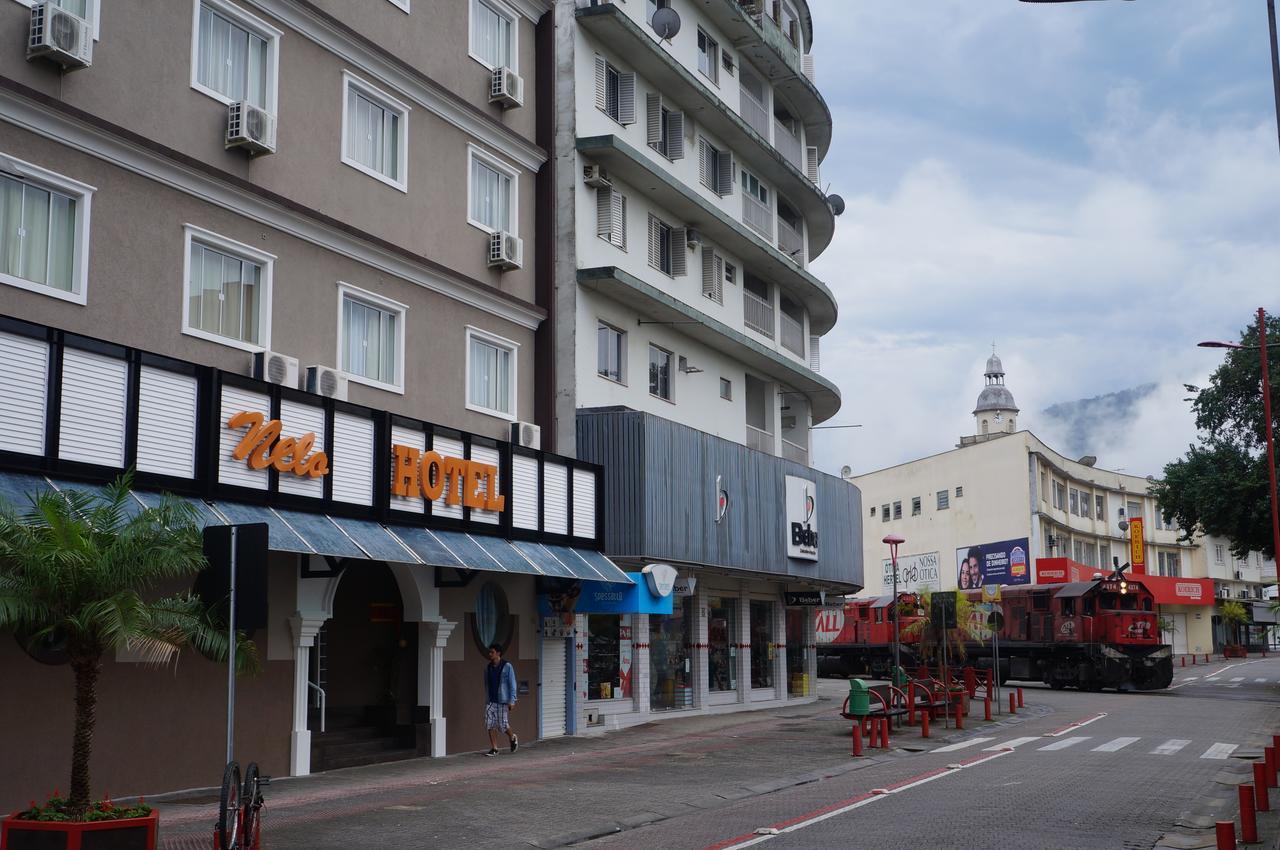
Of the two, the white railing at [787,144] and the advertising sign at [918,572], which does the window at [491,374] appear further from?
the advertising sign at [918,572]

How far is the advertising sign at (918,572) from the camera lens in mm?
77750

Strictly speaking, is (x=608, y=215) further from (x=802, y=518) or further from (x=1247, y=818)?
(x=1247, y=818)

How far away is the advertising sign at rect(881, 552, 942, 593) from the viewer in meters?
77.8

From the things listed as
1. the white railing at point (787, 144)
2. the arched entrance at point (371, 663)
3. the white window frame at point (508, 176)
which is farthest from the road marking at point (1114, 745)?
the white railing at point (787, 144)

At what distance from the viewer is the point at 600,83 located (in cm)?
2802

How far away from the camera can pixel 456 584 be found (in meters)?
21.5

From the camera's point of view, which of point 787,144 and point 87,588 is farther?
point 787,144

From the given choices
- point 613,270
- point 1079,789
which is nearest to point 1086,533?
point 613,270

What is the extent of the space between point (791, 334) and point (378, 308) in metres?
19.2

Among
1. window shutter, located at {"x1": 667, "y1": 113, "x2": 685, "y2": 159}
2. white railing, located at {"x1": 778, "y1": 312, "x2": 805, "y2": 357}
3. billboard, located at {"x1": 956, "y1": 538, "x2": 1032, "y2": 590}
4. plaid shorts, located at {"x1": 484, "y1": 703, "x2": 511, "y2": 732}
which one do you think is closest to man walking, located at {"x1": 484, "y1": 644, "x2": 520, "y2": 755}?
plaid shorts, located at {"x1": 484, "y1": 703, "x2": 511, "y2": 732}

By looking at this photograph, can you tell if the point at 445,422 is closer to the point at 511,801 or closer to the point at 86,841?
the point at 511,801

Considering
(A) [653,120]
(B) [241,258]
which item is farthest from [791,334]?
(B) [241,258]

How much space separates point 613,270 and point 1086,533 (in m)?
64.1

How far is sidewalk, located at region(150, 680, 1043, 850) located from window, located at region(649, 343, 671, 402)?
791cm
